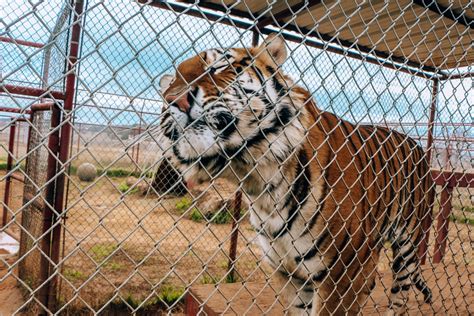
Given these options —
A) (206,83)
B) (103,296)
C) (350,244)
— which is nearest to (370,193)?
(350,244)

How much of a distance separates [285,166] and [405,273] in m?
1.69

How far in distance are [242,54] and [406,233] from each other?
1.95 m

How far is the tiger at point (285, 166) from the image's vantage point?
1.44 m

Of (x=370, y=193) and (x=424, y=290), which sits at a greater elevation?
(x=370, y=193)

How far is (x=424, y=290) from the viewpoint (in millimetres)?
2844

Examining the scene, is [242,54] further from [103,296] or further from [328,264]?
[103,296]

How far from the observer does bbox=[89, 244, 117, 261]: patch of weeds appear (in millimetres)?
4952

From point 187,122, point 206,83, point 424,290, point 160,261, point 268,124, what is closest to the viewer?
point 187,122

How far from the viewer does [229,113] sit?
1.46 meters

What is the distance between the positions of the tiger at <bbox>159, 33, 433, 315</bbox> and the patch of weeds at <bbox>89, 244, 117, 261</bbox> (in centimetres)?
343

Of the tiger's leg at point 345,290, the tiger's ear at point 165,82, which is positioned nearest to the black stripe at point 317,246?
the tiger's leg at point 345,290

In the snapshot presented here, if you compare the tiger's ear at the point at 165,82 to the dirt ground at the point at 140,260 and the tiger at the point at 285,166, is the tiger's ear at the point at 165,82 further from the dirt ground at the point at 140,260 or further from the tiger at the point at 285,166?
the dirt ground at the point at 140,260

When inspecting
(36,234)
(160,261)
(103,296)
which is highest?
(36,234)

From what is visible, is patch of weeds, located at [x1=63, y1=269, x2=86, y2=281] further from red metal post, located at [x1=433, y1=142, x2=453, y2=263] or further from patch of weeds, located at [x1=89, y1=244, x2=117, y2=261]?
red metal post, located at [x1=433, y1=142, x2=453, y2=263]
